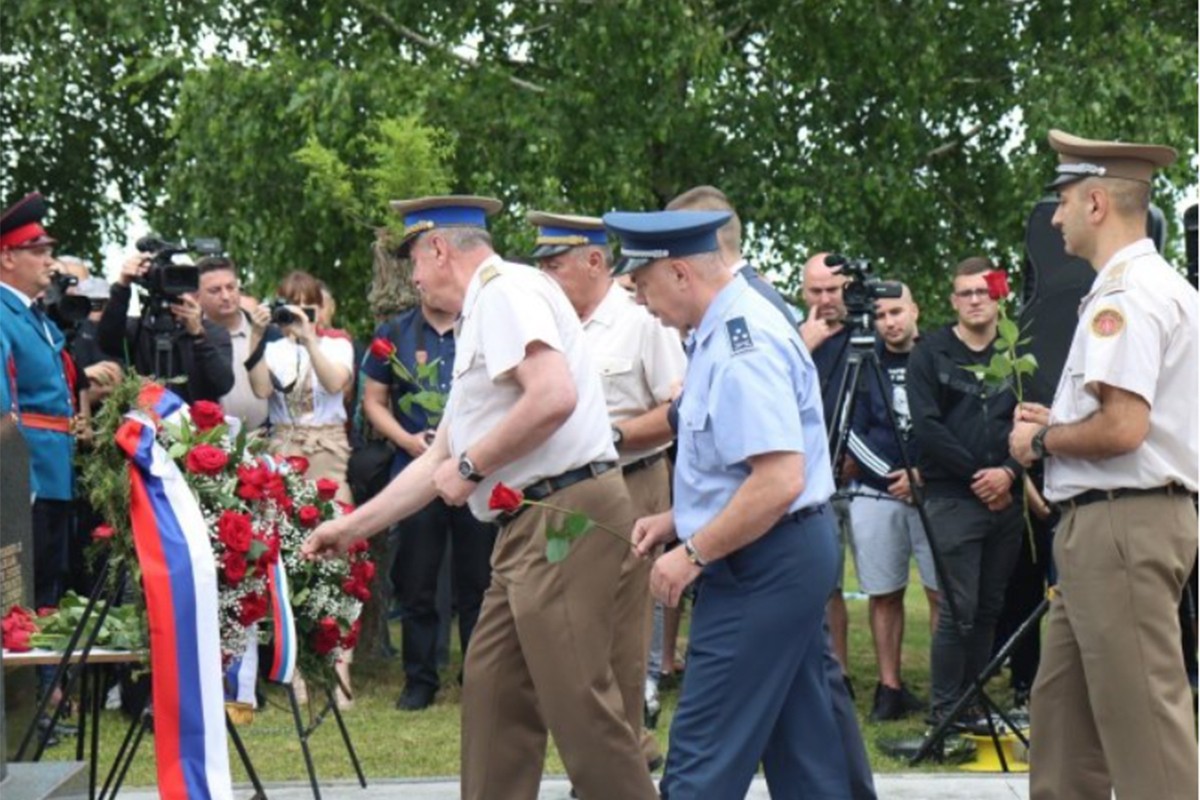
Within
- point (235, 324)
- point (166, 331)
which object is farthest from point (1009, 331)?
point (235, 324)

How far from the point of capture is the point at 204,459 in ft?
21.8

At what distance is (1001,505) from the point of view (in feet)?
32.4

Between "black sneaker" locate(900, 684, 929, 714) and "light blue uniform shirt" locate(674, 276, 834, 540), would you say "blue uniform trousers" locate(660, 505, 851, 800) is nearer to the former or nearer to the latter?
"light blue uniform shirt" locate(674, 276, 834, 540)

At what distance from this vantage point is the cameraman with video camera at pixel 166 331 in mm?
9570

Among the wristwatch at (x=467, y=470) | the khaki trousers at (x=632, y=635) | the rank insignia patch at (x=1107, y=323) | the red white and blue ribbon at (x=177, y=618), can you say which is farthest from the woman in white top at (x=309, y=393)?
the rank insignia patch at (x=1107, y=323)

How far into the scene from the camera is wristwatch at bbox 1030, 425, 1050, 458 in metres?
6.06

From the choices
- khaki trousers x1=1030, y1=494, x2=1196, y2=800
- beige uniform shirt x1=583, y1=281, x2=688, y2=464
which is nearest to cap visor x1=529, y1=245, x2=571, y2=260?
beige uniform shirt x1=583, y1=281, x2=688, y2=464

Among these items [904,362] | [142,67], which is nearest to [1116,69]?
[904,362]

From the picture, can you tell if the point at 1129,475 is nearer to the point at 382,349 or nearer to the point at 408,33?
the point at 382,349

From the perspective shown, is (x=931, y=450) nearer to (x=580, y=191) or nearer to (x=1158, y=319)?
(x=1158, y=319)

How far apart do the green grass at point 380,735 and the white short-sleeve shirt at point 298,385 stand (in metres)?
1.36

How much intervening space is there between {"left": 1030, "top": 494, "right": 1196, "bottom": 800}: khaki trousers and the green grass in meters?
2.85

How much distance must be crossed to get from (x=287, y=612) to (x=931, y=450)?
3.79 meters

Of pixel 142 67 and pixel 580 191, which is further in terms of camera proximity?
pixel 142 67
